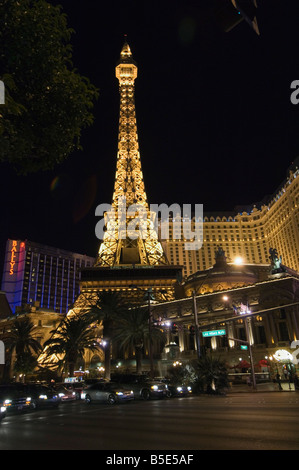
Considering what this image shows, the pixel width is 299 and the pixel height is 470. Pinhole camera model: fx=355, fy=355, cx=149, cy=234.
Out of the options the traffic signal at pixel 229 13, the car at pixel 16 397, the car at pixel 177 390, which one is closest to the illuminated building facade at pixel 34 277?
the car at pixel 177 390

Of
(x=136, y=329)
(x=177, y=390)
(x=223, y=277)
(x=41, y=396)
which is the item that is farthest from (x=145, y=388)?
(x=223, y=277)

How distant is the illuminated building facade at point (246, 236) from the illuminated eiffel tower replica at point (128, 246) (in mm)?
60593

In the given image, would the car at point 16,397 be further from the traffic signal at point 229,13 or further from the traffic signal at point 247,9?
the traffic signal at point 247,9

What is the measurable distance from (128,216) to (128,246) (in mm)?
8848

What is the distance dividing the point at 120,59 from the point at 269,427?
13964 centimetres

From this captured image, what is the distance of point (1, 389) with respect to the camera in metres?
23.0

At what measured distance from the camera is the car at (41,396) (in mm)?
24188

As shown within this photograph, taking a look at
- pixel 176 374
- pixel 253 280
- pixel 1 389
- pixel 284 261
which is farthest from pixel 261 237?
pixel 1 389

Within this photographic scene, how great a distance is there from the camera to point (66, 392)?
102 ft

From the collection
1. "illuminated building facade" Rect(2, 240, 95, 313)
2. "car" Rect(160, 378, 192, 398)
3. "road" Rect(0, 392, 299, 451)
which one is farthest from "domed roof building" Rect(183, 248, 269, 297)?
A: "illuminated building facade" Rect(2, 240, 95, 313)

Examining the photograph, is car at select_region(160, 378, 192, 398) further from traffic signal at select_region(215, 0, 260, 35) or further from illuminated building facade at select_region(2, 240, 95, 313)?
illuminated building facade at select_region(2, 240, 95, 313)

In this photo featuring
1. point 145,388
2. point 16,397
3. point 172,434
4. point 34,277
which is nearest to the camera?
point 172,434

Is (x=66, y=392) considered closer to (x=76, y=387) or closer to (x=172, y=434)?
(x=76, y=387)

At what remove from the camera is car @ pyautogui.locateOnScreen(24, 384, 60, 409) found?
24.2m
